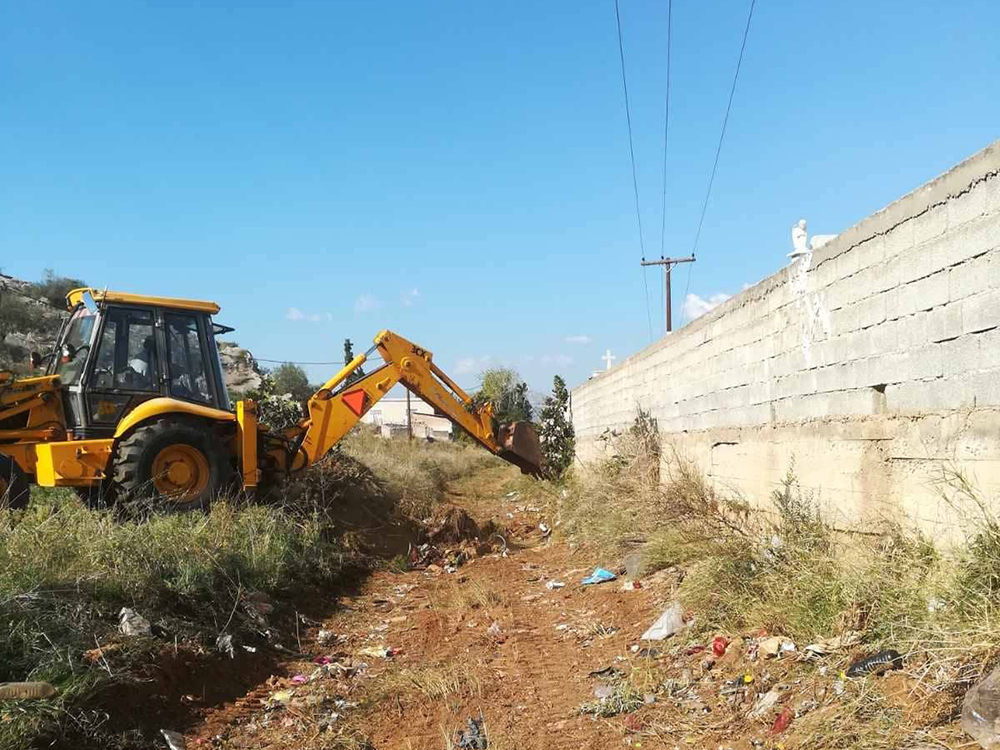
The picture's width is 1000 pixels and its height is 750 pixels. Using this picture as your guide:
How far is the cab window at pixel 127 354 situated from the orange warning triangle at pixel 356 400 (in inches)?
96.8

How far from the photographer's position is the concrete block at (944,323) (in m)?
4.14

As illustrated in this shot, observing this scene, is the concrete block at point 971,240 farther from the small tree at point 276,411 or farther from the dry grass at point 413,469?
the small tree at point 276,411

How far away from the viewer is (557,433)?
1959 cm

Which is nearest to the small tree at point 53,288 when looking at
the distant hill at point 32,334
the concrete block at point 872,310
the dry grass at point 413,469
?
the distant hill at point 32,334

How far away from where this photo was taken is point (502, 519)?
14234 mm

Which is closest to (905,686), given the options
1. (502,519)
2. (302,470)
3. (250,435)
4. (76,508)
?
(76,508)

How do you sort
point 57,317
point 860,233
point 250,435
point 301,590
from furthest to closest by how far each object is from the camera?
point 57,317 < point 250,435 < point 301,590 < point 860,233

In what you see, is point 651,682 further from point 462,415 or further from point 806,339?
point 462,415

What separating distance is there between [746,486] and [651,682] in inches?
102

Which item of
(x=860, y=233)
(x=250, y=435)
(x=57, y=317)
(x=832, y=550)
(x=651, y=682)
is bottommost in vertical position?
(x=651, y=682)

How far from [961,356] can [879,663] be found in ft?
5.43

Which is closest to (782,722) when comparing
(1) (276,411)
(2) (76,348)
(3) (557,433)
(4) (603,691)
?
(4) (603,691)

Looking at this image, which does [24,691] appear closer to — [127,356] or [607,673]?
[607,673]

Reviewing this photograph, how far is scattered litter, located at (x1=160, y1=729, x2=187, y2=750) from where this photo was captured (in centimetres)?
427
